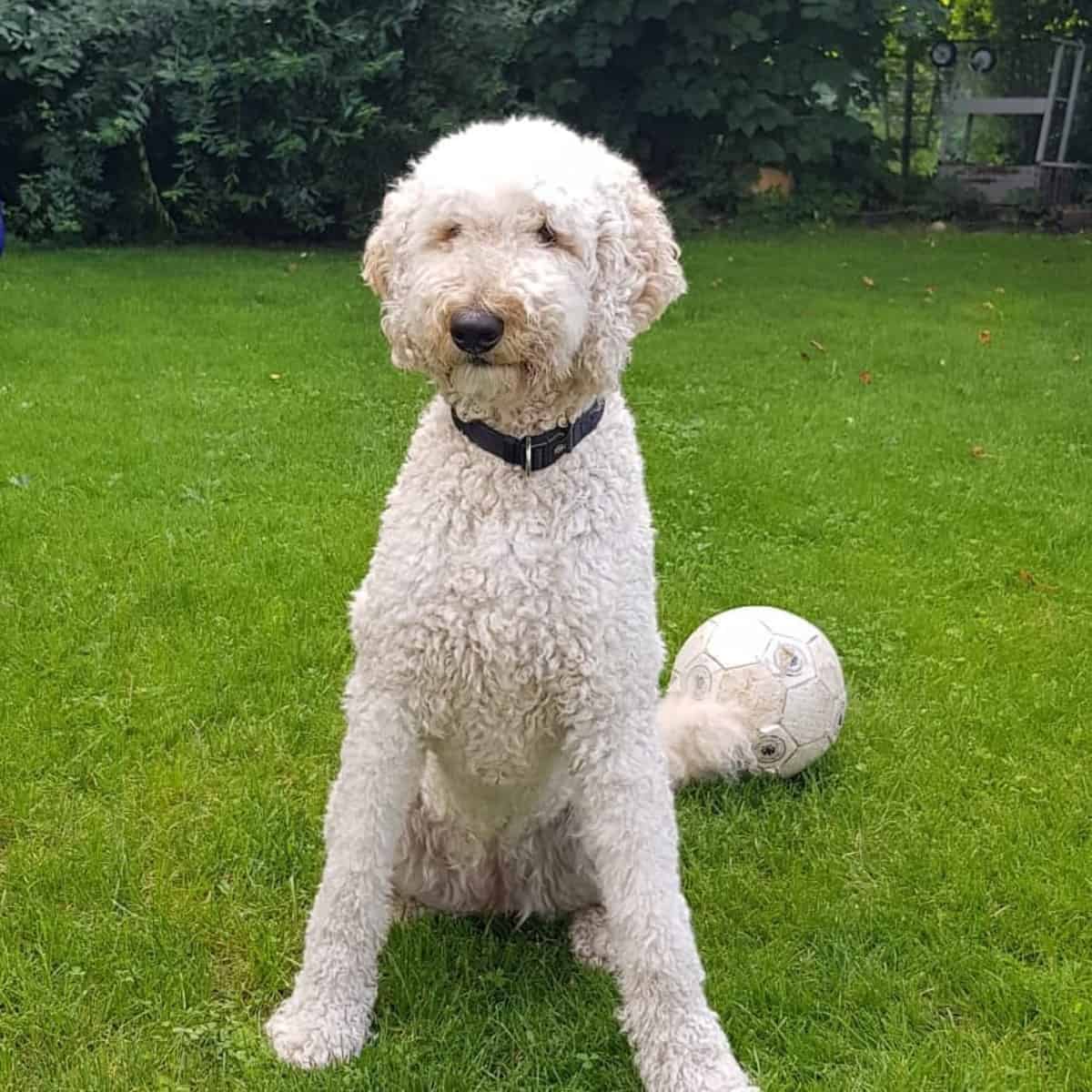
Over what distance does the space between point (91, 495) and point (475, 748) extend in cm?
320

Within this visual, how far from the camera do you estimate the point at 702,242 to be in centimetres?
1189

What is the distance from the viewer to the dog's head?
2115mm

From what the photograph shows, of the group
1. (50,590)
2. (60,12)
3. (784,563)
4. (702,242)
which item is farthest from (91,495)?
(702,242)

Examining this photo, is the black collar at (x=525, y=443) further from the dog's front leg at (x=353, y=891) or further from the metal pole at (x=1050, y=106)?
the metal pole at (x=1050, y=106)

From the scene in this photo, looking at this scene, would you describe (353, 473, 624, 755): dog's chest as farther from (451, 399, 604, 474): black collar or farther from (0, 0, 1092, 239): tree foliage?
(0, 0, 1092, 239): tree foliage

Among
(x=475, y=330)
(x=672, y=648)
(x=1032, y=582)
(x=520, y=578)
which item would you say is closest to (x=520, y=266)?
(x=475, y=330)

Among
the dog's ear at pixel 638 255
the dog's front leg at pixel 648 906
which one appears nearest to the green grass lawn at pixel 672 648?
the dog's front leg at pixel 648 906

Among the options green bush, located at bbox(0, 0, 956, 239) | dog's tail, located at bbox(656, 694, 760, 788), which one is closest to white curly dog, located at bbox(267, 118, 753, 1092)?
dog's tail, located at bbox(656, 694, 760, 788)

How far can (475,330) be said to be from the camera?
82.5 inches

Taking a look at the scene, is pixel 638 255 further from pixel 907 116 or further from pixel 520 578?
pixel 907 116

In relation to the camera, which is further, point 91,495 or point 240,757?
point 91,495

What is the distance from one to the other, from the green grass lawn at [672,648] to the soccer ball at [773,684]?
139 millimetres

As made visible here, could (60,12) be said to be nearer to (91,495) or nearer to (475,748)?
(91,495)

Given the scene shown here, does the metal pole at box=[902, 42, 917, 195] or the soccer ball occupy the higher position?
the soccer ball
